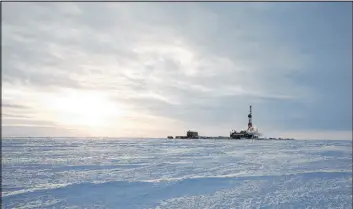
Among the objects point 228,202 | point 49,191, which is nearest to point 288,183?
point 228,202

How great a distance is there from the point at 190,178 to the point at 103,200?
26.6 feet

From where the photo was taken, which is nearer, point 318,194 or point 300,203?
point 300,203

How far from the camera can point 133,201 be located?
16.1 meters

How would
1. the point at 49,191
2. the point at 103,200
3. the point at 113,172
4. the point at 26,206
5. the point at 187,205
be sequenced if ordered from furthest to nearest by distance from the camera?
the point at 113,172 → the point at 49,191 → the point at 103,200 → the point at 187,205 → the point at 26,206

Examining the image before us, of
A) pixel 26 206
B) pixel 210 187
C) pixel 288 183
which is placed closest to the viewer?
pixel 26 206

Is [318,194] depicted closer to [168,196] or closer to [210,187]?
[210,187]

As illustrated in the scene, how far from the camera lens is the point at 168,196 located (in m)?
17.0

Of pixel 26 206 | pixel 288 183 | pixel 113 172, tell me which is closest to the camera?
pixel 26 206

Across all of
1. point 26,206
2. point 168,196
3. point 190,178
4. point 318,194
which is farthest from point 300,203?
point 26,206

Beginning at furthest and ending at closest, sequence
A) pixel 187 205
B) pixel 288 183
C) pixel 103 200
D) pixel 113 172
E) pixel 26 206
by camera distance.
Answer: pixel 113 172
pixel 288 183
pixel 103 200
pixel 187 205
pixel 26 206

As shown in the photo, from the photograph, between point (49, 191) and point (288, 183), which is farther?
point (288, 183)

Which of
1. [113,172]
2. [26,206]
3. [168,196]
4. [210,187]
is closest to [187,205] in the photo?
[168,196]

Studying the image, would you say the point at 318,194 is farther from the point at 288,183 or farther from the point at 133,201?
the point at 133,201

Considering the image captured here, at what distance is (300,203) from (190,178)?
351 inches
